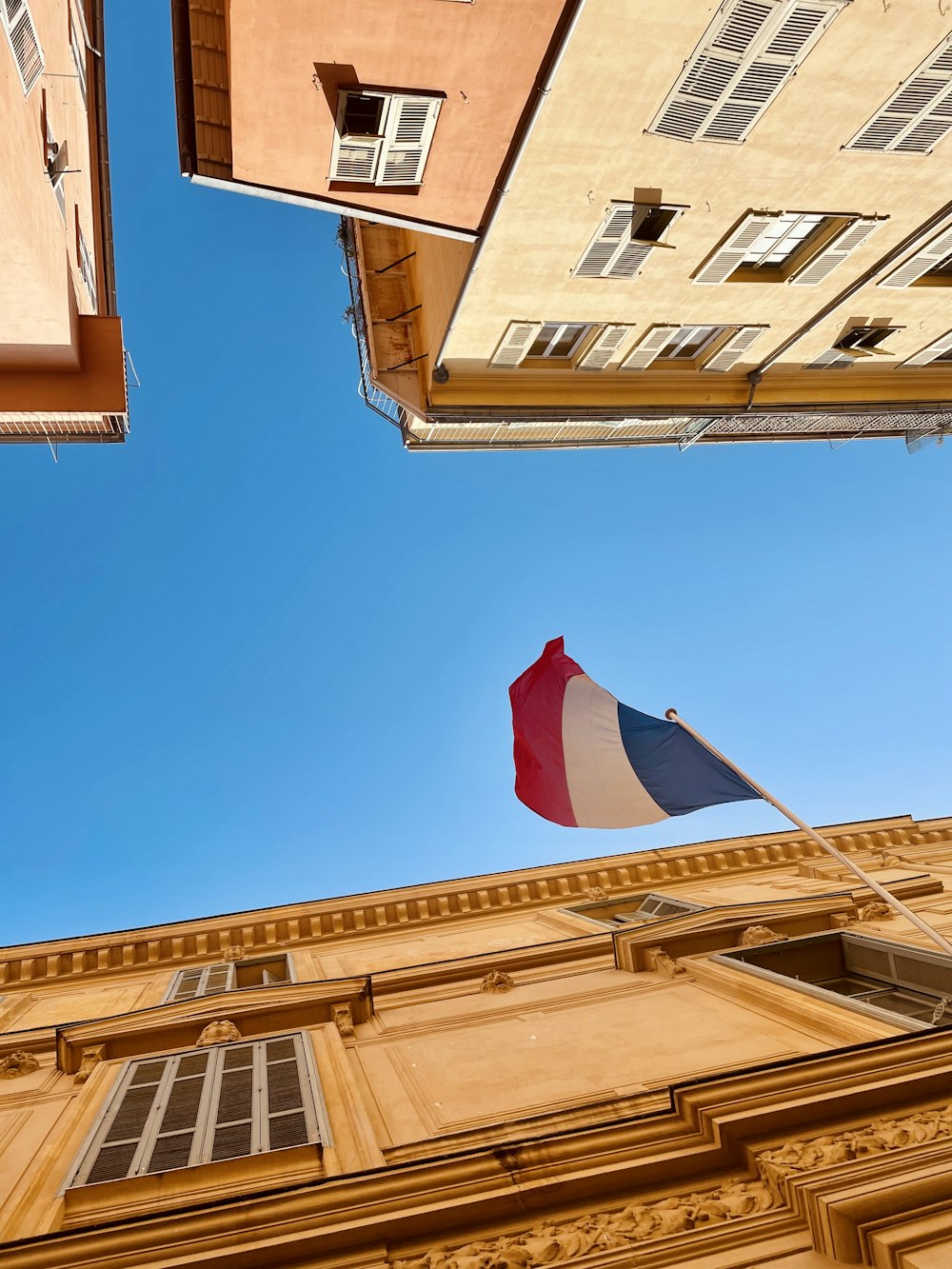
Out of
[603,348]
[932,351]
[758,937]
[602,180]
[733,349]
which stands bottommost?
[758,937]

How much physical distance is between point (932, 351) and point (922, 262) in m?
3.90

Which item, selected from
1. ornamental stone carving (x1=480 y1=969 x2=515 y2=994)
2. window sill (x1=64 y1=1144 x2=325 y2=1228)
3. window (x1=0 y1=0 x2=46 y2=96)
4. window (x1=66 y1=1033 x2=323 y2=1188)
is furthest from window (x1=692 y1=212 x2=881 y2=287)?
window sill (x1=64 y1=1144 x2=325 y2=1228)

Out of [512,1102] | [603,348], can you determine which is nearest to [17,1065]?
[512,1102]

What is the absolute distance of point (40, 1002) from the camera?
50.5ft

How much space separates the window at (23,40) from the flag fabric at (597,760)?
1075 centimetres

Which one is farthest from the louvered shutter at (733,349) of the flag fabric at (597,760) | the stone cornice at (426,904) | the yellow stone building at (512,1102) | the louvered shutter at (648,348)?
the yellow stone building at (512,1102)

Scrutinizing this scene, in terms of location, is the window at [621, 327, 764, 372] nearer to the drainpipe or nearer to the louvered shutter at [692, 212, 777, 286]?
the louvered shutter at [692, 212, 777, 286]

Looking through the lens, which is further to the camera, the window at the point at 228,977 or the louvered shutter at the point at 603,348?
the louvered shutter at the point at 603,348

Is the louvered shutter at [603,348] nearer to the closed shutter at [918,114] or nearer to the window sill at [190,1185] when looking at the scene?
the closed shutter at [918,114]

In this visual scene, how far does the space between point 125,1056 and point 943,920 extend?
11143 millimetres

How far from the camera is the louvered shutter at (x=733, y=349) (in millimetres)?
18219

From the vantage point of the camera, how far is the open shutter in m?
12.9

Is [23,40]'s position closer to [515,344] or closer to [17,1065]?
[515,344]

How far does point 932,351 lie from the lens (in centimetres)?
1970
